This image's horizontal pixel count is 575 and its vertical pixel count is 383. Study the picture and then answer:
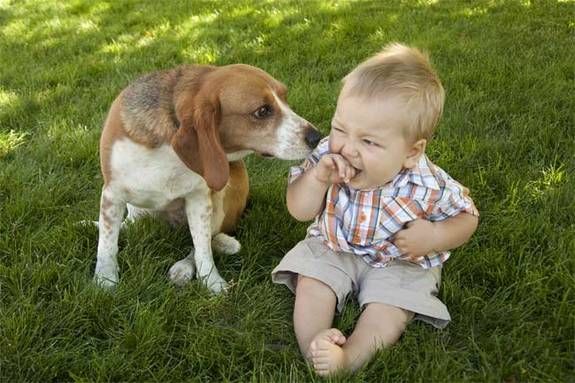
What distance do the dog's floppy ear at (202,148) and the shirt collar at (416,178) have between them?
771 mm

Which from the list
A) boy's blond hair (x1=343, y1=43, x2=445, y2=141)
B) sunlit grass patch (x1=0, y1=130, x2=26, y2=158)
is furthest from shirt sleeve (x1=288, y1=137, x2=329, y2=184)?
sunlit grass patch (x1=0, y1=130, x2=26, y2=158)

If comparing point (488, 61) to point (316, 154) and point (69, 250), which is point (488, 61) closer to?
point (316, 154)

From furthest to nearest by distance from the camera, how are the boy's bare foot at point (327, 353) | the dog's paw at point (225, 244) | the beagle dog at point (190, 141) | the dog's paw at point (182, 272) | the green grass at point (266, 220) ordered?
1. the dog's paw at point (225, 244)
2. the dog's paw at point (182, 272)
3. the beagle dog at point (190, 141)
4. the green grass at point (266, 220)
5. the boy's bare foot at point (327, 353)

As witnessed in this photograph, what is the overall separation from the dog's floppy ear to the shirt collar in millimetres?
771

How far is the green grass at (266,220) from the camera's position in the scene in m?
2.49

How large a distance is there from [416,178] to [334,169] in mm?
393

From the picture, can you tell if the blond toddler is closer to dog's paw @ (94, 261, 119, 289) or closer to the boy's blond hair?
the boy's blond hair

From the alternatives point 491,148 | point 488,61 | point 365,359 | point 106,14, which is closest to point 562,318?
point 365,359

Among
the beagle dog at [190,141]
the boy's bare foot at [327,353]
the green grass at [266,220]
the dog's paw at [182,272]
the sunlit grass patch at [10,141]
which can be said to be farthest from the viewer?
the sunlit grass patch at [10,141]

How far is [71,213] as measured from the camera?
3.61 m

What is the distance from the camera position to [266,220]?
357 cm

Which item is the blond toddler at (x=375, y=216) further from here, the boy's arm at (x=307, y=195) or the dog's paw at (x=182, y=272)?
the dog's paw at (x=182, y=272)

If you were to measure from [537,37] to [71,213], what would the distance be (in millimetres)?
4981

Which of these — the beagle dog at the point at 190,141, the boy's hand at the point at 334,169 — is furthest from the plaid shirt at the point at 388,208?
the beagle dog at the point at 190,141
